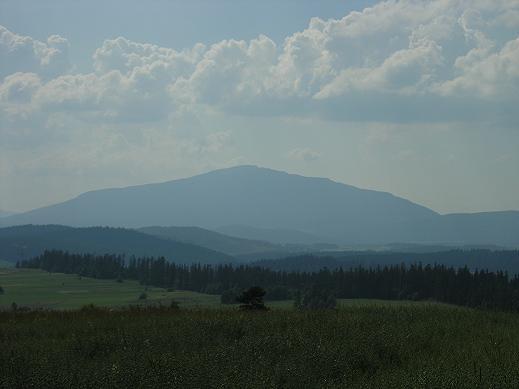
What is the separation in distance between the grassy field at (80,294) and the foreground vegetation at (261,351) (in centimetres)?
10790

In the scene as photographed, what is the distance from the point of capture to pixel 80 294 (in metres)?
161

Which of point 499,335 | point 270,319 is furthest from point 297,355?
point 499,335

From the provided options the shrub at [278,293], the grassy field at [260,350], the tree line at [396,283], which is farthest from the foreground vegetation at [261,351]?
the shrub at [278,293]

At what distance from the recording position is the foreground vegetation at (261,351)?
13.1 m

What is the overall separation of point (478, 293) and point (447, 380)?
126228 millimetres

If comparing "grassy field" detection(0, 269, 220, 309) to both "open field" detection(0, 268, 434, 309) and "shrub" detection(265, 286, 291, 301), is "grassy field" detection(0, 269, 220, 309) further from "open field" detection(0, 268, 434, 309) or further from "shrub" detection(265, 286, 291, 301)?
"shrub" detection(265, 286, 291, 301)

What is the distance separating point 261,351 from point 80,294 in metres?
155

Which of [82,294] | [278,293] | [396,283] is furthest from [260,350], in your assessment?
[82,294]

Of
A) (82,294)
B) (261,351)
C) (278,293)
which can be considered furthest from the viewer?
(82,294)

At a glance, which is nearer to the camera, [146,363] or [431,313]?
[146,363]

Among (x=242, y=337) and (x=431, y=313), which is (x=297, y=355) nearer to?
(x=242, y=337)

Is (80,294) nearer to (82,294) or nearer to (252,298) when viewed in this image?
(82,294)

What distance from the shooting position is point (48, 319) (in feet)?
75.0

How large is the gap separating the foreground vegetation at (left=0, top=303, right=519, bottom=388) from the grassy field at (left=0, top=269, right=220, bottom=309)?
354ft
